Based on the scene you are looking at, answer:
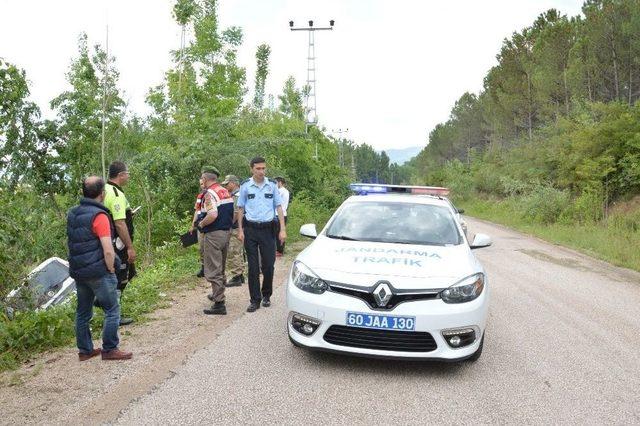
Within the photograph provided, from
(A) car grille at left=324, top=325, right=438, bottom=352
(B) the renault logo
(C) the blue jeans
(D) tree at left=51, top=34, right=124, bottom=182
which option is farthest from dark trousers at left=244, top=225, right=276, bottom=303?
(D) tree at left=51, top=34, right=124, bottom=182

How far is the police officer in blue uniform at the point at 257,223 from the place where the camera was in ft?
23.8

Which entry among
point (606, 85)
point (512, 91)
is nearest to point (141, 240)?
point (606, 85)

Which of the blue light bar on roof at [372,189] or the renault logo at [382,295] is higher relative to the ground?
the blue light bar on roof at [372,189]

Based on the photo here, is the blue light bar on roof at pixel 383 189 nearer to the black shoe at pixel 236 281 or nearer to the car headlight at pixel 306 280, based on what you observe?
the black shoe at pixel 236 281

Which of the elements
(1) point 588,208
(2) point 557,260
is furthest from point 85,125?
(1) point 588,208

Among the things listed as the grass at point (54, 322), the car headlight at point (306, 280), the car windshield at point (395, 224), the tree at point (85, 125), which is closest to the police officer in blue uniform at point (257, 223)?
the car windshield at point (395, 224)

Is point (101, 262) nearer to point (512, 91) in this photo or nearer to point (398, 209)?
point (398, 209)

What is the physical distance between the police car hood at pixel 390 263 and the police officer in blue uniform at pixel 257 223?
153 centimetres

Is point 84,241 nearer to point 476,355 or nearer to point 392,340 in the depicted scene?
point 392,340

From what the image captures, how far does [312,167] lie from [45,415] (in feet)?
61.7

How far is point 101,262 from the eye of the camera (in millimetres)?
4941

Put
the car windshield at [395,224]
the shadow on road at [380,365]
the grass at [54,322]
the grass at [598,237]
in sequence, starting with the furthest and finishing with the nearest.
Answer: the grass at [598,237], the car windshield at [395,224], the grass at [54,322], the shadow on road at [380,365]

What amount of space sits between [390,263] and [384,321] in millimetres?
613

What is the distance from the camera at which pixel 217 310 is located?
7.08m
